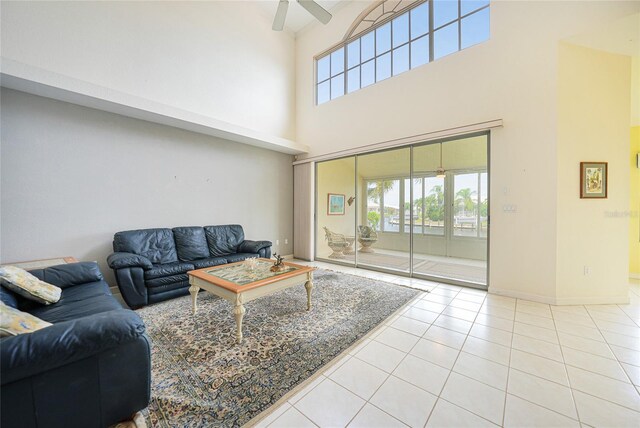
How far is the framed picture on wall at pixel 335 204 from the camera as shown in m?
6.35

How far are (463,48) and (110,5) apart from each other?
5345 millimetres

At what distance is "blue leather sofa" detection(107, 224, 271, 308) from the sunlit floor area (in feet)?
7.84

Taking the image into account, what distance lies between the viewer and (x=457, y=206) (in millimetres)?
5184

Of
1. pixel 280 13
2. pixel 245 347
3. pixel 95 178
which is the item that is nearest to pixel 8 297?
pixel 245 347

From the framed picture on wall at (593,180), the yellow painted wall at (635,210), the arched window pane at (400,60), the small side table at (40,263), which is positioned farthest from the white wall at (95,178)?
the yellow painted wall at (635,210)

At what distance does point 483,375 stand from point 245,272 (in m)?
2.45

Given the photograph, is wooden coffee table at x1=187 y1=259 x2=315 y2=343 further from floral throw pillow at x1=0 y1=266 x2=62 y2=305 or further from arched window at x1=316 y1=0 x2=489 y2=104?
arched window at x1=316 y1=0 x2=489 y2=104

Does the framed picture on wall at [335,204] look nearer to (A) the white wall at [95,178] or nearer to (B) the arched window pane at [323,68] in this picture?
(A) the white wall at [95,178]

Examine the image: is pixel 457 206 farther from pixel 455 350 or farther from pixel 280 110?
pixel 280 110

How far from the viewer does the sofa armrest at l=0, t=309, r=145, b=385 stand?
1.07 metres

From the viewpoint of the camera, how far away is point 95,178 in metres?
3.41

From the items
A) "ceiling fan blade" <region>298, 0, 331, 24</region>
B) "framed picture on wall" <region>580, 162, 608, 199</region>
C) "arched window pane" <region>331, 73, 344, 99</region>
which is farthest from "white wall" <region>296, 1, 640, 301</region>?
"ceiling fan blade" <region>298, 0, 331, 24</region>

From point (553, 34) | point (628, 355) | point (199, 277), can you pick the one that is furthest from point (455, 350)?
point (553, 34)

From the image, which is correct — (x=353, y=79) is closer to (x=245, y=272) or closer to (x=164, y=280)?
(x=245, y=272)
